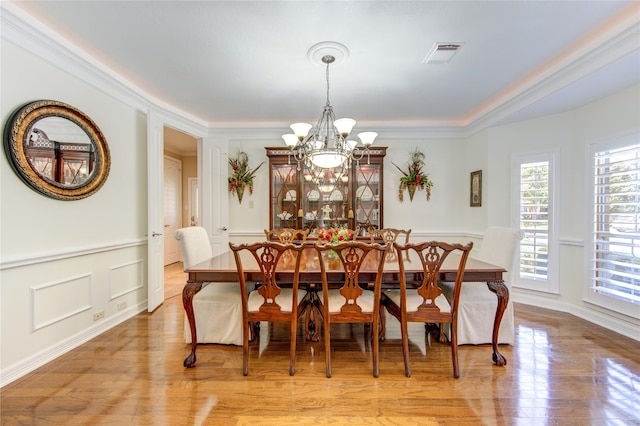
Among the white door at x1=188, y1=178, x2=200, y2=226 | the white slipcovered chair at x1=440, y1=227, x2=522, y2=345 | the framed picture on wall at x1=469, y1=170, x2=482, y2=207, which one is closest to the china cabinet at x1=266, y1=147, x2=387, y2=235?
the framed picture on wall at x1=469, y1=170, x2=482, y2=207

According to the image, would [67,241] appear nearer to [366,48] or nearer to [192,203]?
[366,48]

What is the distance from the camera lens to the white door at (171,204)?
5.80 metres

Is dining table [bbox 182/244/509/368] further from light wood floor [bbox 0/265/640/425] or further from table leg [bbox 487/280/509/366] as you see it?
light wood floor [bbox 0/265/640/425]

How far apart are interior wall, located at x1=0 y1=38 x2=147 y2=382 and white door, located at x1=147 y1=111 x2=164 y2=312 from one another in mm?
150

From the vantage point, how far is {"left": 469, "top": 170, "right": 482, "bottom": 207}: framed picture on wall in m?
4.05

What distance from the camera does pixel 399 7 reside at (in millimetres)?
1901

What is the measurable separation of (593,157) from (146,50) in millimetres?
4555

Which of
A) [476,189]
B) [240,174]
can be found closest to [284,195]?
[240,174]

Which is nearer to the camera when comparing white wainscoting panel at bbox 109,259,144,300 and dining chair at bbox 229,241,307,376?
dining chair at bbox 229,241,307,376

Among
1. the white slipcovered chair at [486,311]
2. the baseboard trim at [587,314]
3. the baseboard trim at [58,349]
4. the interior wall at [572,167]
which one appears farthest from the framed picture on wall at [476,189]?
the baseboard trim at [58,349]

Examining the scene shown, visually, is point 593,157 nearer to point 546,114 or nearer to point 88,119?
point 546,114

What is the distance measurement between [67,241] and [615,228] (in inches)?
203

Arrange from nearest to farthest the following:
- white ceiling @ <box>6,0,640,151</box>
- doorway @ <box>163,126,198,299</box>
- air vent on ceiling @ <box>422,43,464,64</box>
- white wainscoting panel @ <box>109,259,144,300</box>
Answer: white ceiling @ <box>6,0,640,151</box> < air vent on ceiling @ <box>422,43,464,64</box> < white wainscoting panel @ <box>109,259,144,300</box> < doorway @ <box>163,126,198,299</box>

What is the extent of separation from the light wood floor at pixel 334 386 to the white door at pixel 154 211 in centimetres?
73
